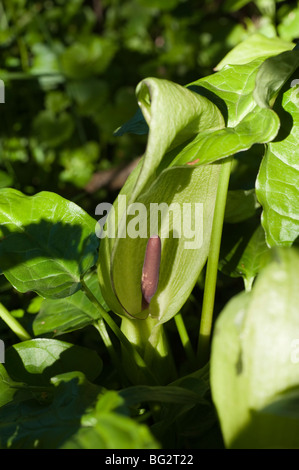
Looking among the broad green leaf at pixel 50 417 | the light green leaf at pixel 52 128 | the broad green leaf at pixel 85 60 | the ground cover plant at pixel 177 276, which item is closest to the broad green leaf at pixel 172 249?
the ground cover plant at pixel 177 276

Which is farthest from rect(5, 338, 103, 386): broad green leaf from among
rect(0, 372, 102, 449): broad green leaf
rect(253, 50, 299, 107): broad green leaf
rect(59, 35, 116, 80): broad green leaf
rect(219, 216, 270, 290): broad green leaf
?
rect(59, 35, 116, 80): broad green leaf

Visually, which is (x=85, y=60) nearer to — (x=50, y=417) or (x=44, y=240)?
(x=44, y=240)

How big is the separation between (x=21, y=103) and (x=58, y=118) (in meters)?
0.16

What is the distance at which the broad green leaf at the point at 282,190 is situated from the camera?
1.96 feet

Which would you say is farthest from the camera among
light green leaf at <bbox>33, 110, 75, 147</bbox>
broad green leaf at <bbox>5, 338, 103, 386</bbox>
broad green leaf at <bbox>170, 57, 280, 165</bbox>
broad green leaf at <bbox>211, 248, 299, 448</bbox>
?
light green leaf at <bbox>33, 110, 75, 147</bbox>

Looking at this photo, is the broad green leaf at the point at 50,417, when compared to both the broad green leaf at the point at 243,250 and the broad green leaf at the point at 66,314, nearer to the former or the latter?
the broad green leaf at the point at 66,314

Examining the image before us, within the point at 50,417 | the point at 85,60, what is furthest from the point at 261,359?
the point at 85,60

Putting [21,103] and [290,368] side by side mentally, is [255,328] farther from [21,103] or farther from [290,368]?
[21,103]

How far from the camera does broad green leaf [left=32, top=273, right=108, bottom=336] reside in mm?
638

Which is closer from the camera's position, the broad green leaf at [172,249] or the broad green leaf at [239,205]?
the broad green leaf at [172,249]

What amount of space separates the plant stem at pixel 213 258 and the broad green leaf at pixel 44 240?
13cm

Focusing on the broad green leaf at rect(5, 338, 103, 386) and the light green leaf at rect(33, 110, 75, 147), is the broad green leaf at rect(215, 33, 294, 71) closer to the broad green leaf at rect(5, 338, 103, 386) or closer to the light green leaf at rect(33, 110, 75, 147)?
the broad green leaf at rect(5, 338, 103, 386)

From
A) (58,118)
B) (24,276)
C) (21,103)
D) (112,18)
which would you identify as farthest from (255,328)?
(112,18)

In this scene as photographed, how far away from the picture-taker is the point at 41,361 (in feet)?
1.96
